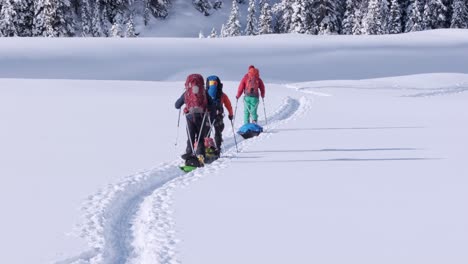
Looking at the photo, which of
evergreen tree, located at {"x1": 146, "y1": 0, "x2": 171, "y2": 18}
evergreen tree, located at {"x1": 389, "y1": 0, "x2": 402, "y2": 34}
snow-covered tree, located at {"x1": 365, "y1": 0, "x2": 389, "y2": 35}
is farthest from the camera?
evergreen tree, located at {"x1": 146, "y1": 0, "x2": 171, "y2": 18}

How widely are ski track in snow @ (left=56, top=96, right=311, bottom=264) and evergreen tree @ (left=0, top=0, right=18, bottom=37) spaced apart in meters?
49.3

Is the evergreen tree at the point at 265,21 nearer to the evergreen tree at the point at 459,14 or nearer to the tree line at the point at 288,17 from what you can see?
the tree line at the point at 288,17

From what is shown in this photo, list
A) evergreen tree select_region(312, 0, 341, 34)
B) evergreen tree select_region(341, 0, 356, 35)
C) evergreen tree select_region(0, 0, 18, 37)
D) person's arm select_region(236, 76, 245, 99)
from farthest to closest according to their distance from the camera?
evergreen tree select_region(341, 0, 356, 35) → evergreen tree select_region(312, 0, 341, 34) → evergreen tree select_region(0, 0, 18, 37) → person's arm select_region(236, 76, 245, 99)

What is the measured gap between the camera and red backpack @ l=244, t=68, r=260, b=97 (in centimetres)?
1627

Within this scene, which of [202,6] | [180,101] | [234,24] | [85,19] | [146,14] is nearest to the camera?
[180,101]

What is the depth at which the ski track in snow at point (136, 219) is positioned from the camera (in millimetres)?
6430

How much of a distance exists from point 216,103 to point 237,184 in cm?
288

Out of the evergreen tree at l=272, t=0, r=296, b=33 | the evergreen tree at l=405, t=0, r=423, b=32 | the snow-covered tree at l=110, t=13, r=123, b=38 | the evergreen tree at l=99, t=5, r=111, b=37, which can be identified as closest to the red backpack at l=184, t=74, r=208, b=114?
the evergreen tree at l=272, t=0, r=296, b=33

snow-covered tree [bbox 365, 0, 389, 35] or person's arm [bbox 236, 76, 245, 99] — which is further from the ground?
snow-covered tree [bbox 365, 0, 389, 35]

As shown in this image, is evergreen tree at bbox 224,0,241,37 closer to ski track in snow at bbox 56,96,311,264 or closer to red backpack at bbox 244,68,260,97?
red backpack at bbox 244,68,260,97

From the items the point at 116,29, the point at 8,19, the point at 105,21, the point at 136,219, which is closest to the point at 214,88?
the point at 136,219

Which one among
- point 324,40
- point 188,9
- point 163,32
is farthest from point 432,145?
point 188,9

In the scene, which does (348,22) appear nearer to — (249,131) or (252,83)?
(252,83)

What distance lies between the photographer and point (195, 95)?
1136 cm
